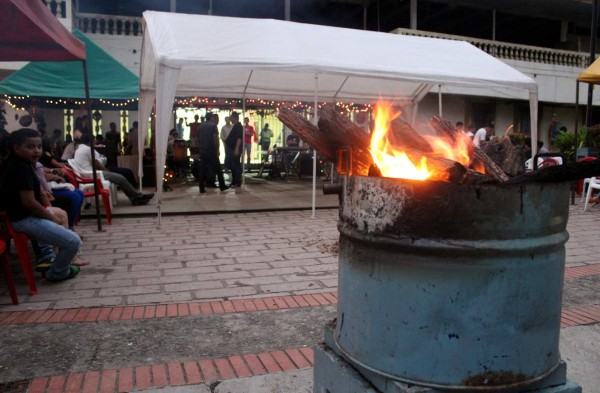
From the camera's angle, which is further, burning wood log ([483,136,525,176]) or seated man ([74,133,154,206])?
seated man ([74,133,154,206])

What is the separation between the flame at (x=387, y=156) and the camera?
210 centimetres

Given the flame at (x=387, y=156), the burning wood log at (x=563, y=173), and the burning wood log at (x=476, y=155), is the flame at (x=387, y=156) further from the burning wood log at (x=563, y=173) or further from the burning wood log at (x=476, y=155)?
the burning wood log at (x=563, y=173)

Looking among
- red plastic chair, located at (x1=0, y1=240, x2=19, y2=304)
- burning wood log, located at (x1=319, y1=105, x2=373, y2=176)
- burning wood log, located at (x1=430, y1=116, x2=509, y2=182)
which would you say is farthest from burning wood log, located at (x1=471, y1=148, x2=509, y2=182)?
red plastic chair, located at (x1=0, y1=240, x2=19, y2=304)

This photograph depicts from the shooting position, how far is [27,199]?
399cm

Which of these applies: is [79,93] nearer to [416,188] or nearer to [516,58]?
[416,188]

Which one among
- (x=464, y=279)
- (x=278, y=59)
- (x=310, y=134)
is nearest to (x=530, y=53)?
(x=278, y=59)

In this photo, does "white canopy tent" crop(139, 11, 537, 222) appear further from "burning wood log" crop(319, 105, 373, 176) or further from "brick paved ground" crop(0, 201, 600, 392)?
"burning wood log" crop(319, 105, 373, 176)

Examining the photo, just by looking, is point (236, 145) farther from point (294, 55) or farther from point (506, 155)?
point (506, 155)

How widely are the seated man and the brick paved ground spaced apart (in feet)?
5.29

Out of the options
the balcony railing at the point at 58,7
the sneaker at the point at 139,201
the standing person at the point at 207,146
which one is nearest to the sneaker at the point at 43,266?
the sneaker at the point at 139,201

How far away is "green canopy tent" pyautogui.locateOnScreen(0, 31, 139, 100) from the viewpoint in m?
10.2

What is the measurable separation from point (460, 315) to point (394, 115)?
1.03m

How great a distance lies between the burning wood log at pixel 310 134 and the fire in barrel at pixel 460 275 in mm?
439

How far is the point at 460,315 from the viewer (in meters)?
1.63
